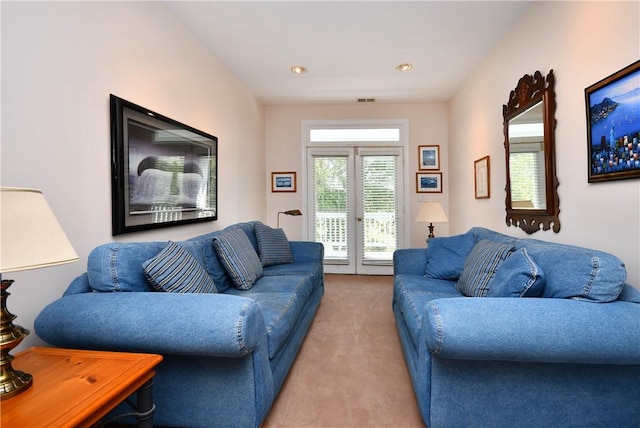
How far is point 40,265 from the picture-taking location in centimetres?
86

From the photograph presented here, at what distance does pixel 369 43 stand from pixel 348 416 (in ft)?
9.66

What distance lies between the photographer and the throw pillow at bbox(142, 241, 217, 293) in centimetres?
160

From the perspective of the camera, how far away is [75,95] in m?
1.62

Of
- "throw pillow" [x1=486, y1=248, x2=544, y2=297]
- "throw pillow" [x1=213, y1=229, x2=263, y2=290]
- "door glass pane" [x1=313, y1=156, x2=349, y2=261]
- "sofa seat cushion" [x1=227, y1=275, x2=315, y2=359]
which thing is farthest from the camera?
"door glass pane" [x1=313, y1=156, x2=349, y2=261]

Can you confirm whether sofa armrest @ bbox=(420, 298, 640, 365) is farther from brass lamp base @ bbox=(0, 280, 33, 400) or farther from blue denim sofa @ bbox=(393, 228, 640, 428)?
brass lamp base @ bbox=(0, 280, 33, 400)

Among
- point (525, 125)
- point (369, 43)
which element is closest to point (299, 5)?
point (369, 43)

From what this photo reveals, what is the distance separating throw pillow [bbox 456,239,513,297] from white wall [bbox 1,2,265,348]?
7.27 ft

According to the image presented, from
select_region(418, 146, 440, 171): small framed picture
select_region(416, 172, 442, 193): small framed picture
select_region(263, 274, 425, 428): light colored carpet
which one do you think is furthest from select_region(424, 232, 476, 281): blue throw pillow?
select_region(418, 146, 440, 171): small framed picture

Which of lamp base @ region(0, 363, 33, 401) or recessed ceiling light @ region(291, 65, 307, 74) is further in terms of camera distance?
recessed ceiling light @ region(291, 65, 307, 74)

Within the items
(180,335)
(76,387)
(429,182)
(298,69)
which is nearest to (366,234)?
(429,182)

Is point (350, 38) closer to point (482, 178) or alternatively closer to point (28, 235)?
point (482, 178)

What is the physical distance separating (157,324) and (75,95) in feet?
4.22

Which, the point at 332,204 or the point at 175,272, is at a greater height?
the point at 332,204

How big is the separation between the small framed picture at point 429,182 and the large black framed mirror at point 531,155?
6.43ft
